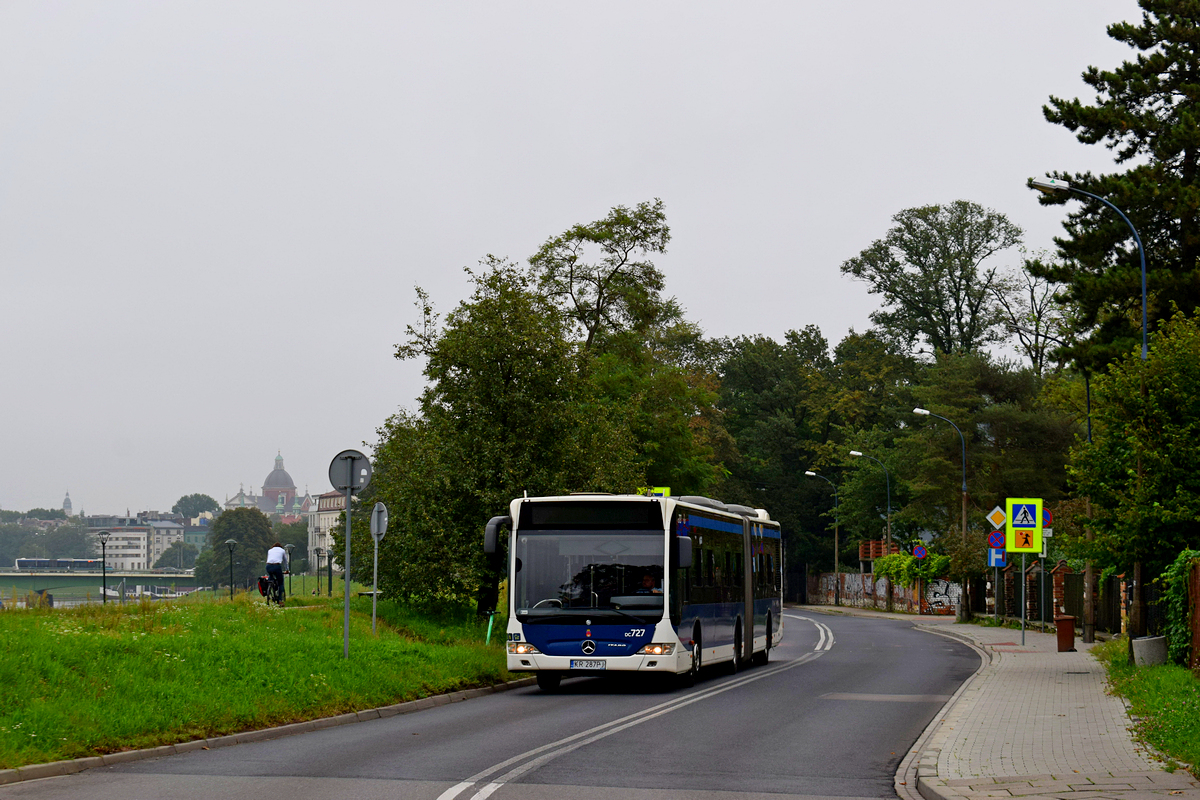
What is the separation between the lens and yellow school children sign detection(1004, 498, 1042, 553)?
29703mm

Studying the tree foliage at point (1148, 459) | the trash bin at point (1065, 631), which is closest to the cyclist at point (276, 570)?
the trash bin at point (1065, 631)

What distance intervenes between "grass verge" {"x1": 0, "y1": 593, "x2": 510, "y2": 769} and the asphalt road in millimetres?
577

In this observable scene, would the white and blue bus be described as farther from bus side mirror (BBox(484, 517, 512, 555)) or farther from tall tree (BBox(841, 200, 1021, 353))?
tall tree (BBox(841, 200, 1021, 353))

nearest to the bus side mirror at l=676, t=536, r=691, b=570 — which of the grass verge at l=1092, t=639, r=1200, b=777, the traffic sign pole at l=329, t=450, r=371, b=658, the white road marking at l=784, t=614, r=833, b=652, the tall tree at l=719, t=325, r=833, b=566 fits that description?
the traffic sign pole at l=329, t=450, r=371, b=658

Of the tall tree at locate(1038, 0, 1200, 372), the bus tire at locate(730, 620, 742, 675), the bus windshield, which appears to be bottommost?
the bus tire at locate(730, 620, 742, 675)

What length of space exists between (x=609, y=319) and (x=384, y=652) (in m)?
31.5

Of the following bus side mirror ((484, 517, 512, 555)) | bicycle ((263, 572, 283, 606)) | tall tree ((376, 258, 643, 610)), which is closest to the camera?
bus side mirror ((484, 517, 512, 555))

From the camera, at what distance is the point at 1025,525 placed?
2978 cm

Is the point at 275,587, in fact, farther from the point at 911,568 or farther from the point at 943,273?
the point at 943,273

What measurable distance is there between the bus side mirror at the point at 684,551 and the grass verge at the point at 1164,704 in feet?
19.6

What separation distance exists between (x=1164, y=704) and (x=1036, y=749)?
2.45 m

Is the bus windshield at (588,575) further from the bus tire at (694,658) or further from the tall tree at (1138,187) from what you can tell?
the tall tree at (1138,187)

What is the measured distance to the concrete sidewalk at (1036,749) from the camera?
9695 mm

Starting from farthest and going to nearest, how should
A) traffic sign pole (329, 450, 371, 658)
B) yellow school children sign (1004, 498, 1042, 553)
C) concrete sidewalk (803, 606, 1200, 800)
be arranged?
yellow school children sign (1004, 498, 1042, 553)
traffic sign pole (329, 450, 371, 658)
concrete sidewalk (803, 606, 1200, 800)
